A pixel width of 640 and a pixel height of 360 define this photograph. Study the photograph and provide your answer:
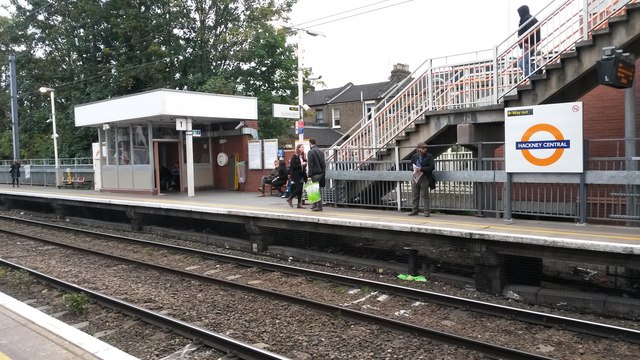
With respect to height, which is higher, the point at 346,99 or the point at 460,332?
the point at 346,99

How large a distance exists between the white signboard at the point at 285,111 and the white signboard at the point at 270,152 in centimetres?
233

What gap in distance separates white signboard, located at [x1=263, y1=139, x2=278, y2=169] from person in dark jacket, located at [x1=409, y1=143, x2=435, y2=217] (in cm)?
776

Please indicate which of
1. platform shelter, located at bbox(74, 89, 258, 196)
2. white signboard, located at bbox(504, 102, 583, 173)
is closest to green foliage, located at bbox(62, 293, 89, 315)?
white signboard, located at bbox(504, 102, 583, 173)

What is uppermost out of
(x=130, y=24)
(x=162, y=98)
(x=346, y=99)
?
(x=130, y=24)

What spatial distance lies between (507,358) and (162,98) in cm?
1469

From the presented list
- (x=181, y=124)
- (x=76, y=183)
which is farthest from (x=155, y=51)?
(x=181, y=124)

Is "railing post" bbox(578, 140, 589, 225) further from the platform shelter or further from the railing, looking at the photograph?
the platform shelter

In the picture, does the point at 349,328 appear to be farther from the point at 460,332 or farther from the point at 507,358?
the point at 507,358

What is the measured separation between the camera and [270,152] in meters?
18.3

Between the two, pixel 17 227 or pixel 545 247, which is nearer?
pixel 545 247

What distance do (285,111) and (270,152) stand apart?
2794 millimetres

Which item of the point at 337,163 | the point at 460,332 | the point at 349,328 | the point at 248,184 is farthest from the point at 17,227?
the point at 460,332

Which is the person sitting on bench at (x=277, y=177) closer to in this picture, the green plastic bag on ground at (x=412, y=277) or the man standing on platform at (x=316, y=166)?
the man standing on platform at (x=316, y=166)

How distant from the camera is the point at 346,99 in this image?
44.7m
